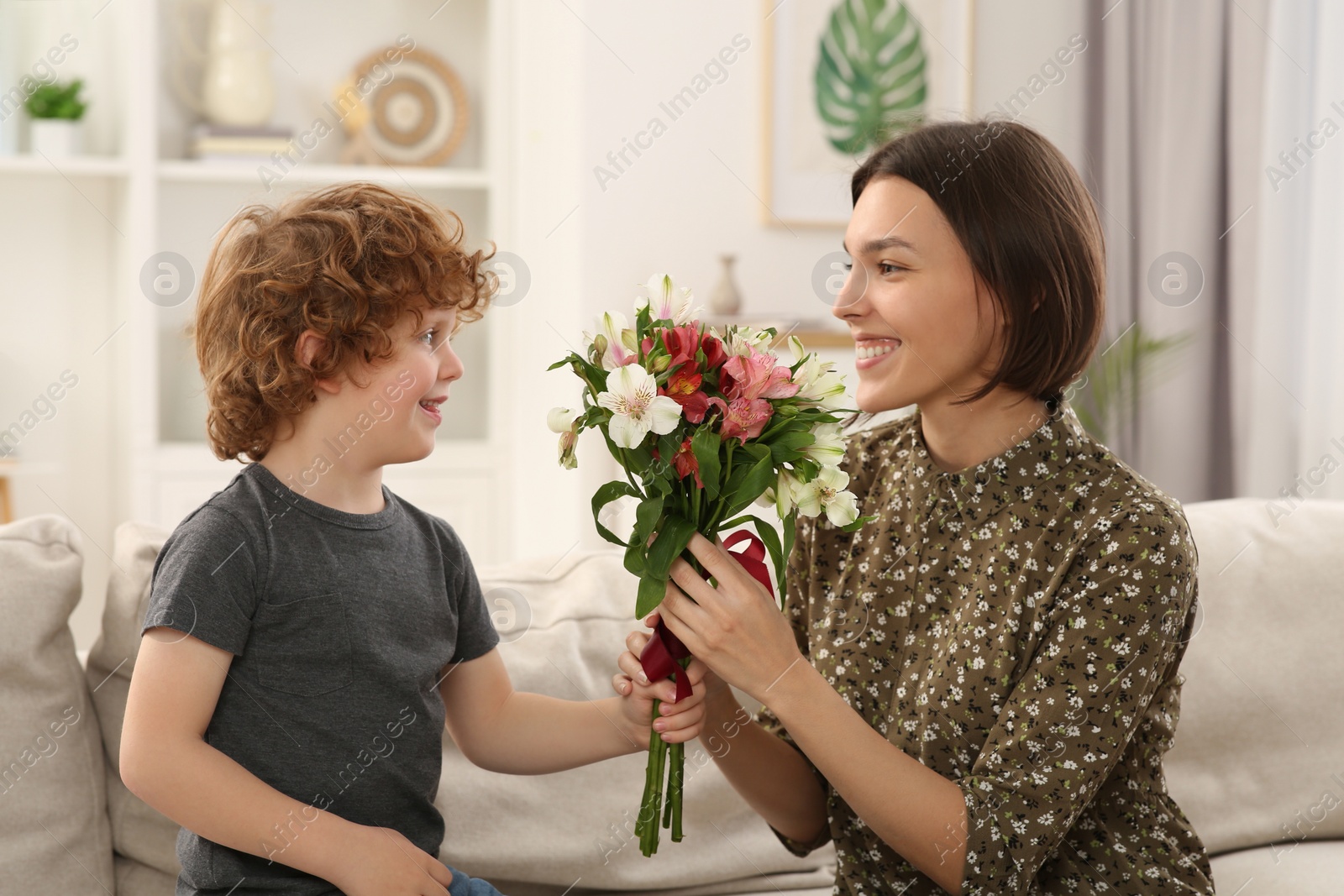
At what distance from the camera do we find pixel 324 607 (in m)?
1.24

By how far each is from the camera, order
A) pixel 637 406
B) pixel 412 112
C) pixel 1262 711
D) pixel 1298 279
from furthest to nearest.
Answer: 1. pixel 412 112
2. pixel 1298 279
3. pixel 1262 711
4. pixel 637 406

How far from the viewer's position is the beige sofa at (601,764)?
144 centimetres

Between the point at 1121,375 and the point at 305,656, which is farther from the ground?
the point at 1121,375

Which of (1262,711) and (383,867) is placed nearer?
(383,867)

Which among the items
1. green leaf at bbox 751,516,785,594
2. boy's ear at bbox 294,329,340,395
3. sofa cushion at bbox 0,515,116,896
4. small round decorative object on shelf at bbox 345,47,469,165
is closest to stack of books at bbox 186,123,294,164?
small round decorative object on shelf at bbox 345,47,469,165

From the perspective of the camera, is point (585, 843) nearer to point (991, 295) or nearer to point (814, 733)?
point (814, 733)

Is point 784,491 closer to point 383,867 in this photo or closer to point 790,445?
point 790,445

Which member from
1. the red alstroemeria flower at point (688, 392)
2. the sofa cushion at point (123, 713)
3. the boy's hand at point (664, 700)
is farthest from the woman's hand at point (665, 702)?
the sofa cushion at point (123, 713)

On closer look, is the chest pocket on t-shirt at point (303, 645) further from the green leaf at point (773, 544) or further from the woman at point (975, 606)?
the green leaf at point (773, 544)

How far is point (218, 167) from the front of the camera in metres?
3.97

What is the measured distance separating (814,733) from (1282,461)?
9.64 ft

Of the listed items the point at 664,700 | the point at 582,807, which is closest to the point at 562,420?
the point at 664,700

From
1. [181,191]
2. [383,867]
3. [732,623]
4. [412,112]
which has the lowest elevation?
[383,867]

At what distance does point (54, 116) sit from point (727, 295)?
93.9 inches
